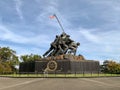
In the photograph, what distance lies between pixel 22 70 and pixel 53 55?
24.1 ft

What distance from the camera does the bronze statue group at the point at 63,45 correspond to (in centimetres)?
5656

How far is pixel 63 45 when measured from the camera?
56625 mm

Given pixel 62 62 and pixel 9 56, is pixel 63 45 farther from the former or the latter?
pixel 9 56

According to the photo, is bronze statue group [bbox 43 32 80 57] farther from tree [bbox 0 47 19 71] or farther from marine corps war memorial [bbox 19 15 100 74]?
tree [bbox 0 47 19 71]

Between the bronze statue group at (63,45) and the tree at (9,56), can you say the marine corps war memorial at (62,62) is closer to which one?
the bronze statue group at (63,45)

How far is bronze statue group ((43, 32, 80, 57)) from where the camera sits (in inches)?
2227

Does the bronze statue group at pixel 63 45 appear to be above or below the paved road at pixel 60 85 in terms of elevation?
above

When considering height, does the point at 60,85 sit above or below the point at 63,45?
below

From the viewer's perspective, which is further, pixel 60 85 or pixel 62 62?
pixel 62 62

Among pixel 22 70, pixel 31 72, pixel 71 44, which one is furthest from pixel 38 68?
pixel 71 44

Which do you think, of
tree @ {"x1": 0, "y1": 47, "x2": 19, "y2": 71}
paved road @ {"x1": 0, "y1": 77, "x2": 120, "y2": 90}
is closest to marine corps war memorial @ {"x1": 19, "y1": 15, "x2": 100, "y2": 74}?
paved road @ {"x1": 0, "y1": 77, "x2": 120, "y2": 90}

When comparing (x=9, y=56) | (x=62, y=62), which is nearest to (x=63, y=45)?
(x=62, y=62)

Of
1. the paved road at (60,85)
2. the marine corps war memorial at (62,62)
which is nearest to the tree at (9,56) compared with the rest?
the marine corps war memorial at (62,62)

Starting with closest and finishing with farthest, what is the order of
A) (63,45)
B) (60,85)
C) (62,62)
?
1. (60,85)
2. (62,62)
3. (63,45)
